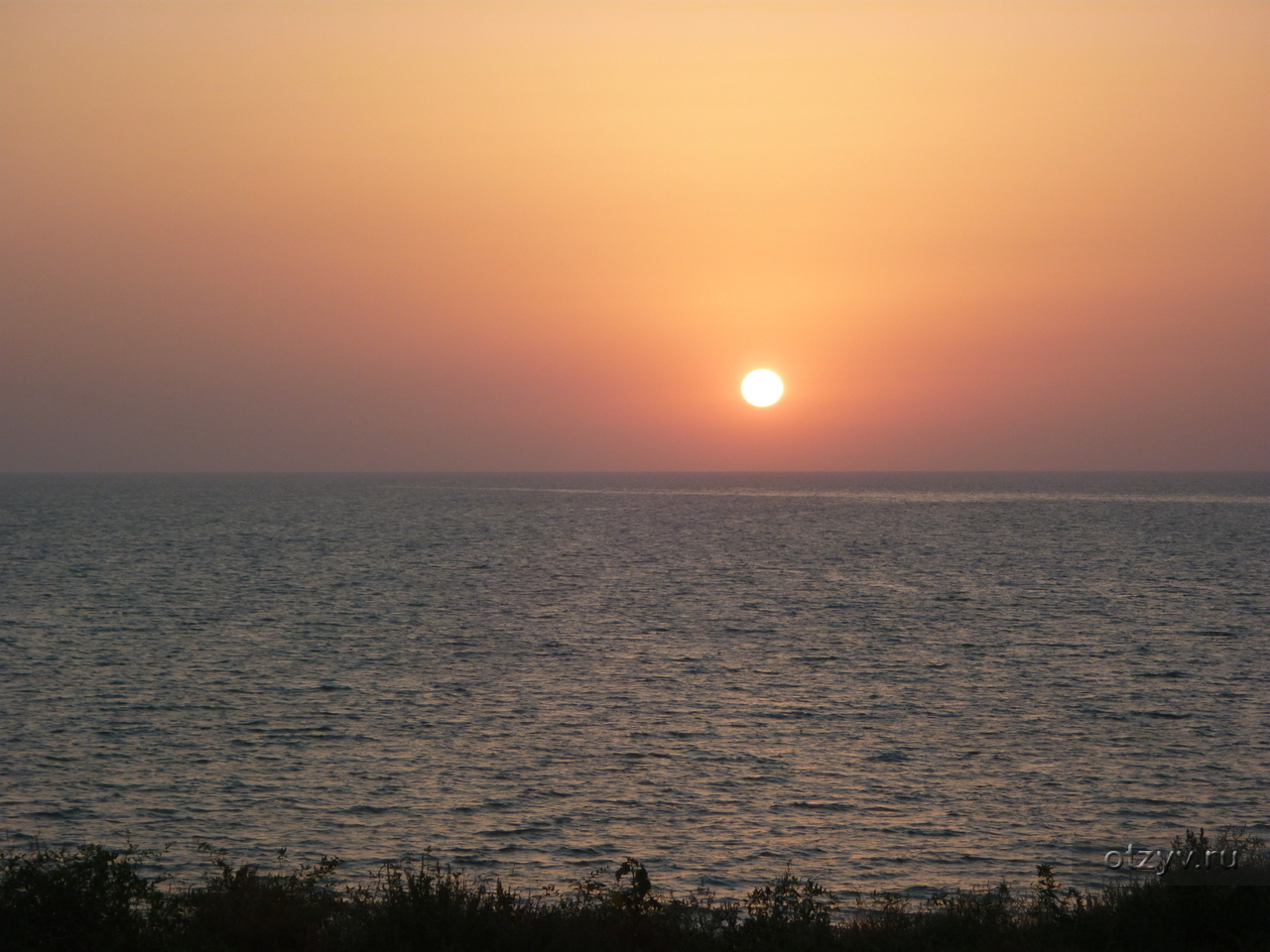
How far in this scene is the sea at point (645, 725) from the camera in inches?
1035

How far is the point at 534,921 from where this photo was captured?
16094 millimetres

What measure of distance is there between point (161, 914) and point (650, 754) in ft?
63.7

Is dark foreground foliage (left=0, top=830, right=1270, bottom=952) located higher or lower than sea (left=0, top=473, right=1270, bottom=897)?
higher

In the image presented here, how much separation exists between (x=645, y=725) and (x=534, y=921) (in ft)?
71.8

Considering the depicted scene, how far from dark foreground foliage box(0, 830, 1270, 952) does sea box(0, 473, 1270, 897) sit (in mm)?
4992

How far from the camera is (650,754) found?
33938 millimetres

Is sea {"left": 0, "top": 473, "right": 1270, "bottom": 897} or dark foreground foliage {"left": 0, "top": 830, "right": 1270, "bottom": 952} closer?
dark foreground foliage {"left": 0, "top": 830, "right": 1270, "bottom": 952}

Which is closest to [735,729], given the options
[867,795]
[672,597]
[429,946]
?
[867,795]

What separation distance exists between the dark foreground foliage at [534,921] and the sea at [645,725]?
197 inches

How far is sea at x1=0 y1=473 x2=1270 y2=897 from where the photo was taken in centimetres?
2630

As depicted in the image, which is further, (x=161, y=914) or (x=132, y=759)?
(x=132, y=759)

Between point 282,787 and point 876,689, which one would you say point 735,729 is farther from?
point 282,787

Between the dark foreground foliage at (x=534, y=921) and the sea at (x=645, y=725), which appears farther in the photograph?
the sea at (x=645, y=725)

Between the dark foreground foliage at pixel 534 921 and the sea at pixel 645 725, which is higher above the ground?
the dark foreground foliage at pixel 534 921
